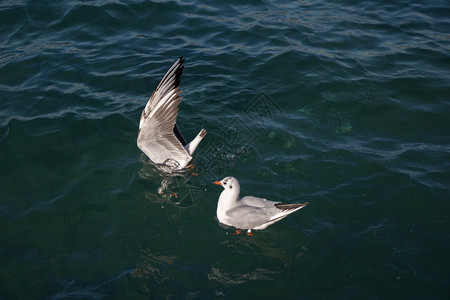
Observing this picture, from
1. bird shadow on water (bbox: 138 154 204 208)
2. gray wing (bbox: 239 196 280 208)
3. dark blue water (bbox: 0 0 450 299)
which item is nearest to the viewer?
dark blue water (bbox: 0 0 450 299)

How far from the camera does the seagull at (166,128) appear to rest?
7316mm

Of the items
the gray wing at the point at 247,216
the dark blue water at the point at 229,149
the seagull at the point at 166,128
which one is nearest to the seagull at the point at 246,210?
the gray wing at the point at 247,216

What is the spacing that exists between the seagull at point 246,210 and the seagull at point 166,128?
153cm

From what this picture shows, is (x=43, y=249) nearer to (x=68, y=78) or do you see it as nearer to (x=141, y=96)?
(x=141, y=96)

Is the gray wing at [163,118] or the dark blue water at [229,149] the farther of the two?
the gray wing at [163,118]

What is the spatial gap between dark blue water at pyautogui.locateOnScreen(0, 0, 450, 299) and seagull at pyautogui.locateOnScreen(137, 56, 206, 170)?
0.51 metres

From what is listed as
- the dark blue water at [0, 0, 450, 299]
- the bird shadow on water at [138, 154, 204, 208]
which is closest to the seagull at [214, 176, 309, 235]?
the dark blue water at [0, 0, 450, 299]

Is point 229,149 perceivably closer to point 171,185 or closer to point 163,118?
point 171,185

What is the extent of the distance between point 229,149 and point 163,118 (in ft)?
6.40

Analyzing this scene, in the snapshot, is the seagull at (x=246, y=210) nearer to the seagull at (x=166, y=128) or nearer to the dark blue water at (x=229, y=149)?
the dark blue water at (x=229, y=149)

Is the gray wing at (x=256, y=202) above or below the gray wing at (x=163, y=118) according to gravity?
below

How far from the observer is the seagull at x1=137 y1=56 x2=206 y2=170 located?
7316mm

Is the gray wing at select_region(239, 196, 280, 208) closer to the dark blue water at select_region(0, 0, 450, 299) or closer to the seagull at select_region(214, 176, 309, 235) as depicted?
the seagull at select_region(214, 176, 309, 235)

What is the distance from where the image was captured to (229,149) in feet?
28.7
